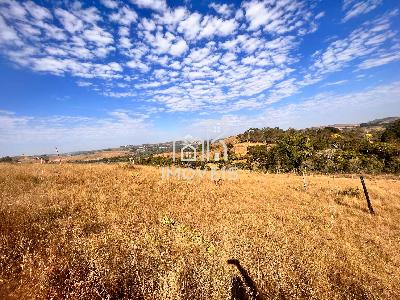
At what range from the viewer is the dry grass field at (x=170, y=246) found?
169 inches

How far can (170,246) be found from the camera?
608 cm

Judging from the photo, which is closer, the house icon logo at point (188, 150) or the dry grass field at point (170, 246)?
the dry grass field at point (170, 246)

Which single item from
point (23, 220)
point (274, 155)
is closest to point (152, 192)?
point (23, 220)

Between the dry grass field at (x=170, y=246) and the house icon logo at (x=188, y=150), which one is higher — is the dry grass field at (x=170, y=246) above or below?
below

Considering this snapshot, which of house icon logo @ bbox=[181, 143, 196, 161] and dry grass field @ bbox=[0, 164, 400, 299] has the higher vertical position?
house icon logo @ bbox=[181, 143, 196, 161]

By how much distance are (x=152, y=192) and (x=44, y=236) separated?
660cm

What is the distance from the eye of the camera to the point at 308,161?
5644cm

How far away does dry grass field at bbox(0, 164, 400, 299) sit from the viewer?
4289 millimetres

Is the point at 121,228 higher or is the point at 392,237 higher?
the point at 121,228

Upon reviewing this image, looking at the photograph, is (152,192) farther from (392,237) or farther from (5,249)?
(392,237)

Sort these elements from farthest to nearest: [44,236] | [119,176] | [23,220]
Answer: [119,176]
[23,220]
[44,236]

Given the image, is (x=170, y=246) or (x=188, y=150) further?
(x=188, y=150)

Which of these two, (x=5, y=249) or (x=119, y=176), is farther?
(x=119, y=176)

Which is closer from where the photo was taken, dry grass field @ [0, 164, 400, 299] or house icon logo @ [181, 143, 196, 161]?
dry grass field @ [0, 164, 400, 299]
